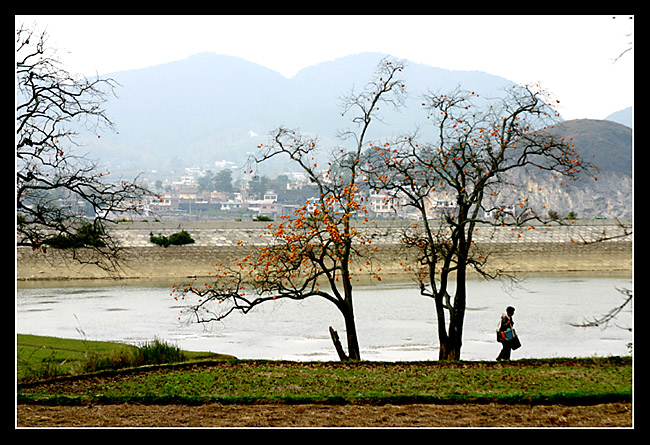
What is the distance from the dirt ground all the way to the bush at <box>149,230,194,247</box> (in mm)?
31483

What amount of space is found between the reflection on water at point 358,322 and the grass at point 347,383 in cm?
191

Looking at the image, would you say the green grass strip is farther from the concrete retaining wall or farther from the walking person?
the concrete retaining wall

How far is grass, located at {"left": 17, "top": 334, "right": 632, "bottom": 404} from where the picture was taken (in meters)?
8.86

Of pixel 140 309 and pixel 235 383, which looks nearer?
pixel 235 383

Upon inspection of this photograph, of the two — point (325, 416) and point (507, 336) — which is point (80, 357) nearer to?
point (325, 416)

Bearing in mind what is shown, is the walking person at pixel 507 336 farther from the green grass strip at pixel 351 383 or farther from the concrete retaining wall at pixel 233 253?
the concrete retaining wall at pixel 233 253

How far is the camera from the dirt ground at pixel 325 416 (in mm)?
7676

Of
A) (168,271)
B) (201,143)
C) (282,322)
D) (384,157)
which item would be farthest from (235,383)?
(201,143)

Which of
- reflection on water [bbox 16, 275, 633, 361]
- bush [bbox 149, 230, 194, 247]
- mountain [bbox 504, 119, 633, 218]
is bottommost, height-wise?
reflection on water [bbox 16, 275, 633, 361]

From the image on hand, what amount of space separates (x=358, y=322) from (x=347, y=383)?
11936 millimetres

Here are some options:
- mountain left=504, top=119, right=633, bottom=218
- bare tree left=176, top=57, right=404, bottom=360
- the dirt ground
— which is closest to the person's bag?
bare tree left=176, top=57, right=404, bottom=360
